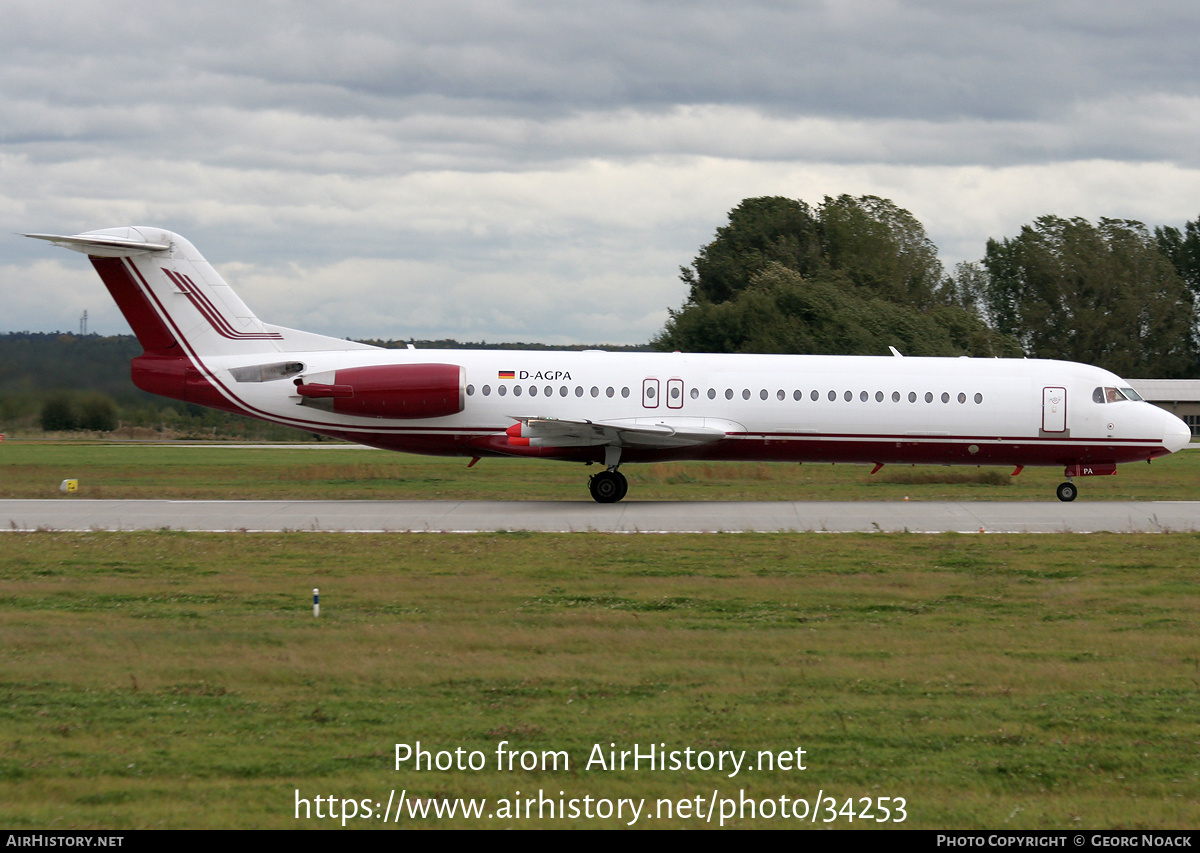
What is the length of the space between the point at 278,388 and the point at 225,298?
2.44 meters

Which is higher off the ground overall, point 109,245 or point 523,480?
point 109,245

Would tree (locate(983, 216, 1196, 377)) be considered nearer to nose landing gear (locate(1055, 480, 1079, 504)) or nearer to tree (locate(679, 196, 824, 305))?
tree (locate(679, 196, 824, 305))

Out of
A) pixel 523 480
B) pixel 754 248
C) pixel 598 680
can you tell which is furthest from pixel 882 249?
pixel 598 680

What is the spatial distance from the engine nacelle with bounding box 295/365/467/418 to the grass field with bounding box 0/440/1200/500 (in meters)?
3.36

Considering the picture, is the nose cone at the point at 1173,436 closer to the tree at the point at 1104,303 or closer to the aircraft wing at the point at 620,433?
the aircraft wing at the point at 620,433

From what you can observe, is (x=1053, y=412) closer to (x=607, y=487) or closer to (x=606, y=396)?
(x=606, y=396)

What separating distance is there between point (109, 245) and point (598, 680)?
19591 mm

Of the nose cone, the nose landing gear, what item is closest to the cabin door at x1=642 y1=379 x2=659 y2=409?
the nose landing gear

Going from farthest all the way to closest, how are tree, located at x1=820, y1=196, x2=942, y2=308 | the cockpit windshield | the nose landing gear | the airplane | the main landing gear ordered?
tree, located at x1=820, y1=196, x2=942, y2=308
the nose landing gear
the cockpit windshield
the main landing gear
the airplane

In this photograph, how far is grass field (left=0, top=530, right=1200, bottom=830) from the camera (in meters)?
7.28

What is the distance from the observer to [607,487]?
84.8 ft

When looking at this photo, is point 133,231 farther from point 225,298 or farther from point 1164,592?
point 1164,592

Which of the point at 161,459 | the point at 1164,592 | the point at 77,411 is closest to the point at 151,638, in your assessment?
the point at 1164,592

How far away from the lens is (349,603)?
13.7 meters
